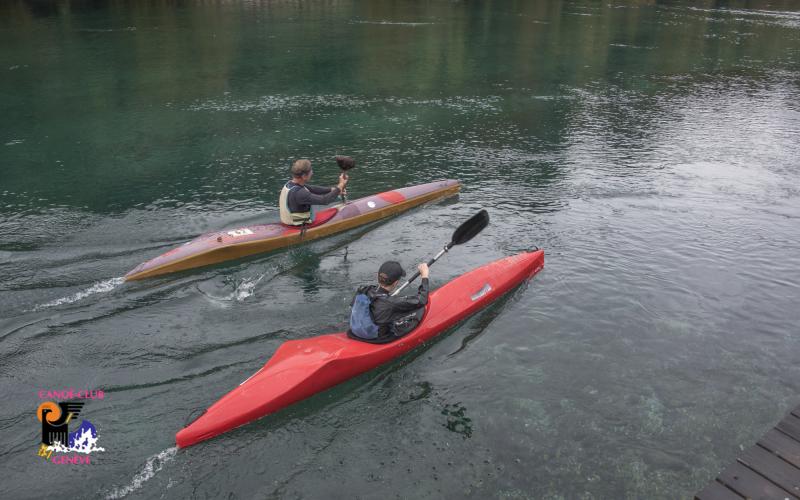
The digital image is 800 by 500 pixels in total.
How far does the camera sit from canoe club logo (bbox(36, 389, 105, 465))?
6316 mm

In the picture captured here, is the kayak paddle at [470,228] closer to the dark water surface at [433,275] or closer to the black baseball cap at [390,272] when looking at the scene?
the dark water surface at [433,275]

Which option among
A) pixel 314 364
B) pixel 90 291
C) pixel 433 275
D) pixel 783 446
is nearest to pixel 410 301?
pixel 314 364

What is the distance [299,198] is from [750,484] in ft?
25.6

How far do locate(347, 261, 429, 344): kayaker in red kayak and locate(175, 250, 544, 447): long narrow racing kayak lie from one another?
0.13 metres

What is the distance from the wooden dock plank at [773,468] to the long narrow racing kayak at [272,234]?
7742 mm

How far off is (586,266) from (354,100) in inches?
509

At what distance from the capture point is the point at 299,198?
10656mm

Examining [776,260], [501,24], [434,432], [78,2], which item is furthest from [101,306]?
[78,2]

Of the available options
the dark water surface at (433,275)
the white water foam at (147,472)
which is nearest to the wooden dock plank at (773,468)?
the dark water surface at (433,275)

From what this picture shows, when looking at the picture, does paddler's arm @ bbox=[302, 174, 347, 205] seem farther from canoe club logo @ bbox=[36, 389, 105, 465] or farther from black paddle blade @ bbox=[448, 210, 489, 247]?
canoe club logo @ bbox=[36, 389, 105, 465]

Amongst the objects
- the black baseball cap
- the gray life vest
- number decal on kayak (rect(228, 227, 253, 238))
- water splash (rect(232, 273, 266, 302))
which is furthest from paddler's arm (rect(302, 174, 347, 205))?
the black baseball cap

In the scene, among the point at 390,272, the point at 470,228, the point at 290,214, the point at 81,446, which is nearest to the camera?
the point at 81,446

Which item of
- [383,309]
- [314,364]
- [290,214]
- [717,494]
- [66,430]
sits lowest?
[66,430]

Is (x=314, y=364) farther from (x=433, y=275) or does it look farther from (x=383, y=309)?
(x=433, y=275)
